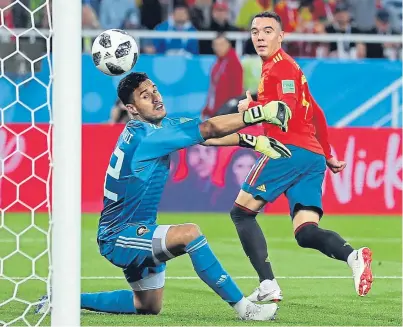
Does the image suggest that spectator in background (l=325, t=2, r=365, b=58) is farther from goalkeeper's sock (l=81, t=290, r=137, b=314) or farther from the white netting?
goalkeeper's sock (l=81, t=290, r=137, b=314)

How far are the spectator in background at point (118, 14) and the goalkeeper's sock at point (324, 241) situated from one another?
10211 mm

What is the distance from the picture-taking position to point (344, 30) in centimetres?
1753

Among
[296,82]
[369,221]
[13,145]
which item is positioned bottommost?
[369,221]

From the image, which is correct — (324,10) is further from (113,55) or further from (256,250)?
(113,55)

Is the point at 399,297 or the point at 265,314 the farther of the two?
the point at 399,297

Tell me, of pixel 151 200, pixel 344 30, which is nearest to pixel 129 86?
pixel 151 200

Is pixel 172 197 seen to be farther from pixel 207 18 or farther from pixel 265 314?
pixel 265 314

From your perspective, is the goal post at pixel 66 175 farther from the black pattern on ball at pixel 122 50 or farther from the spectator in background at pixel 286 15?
the spectator in background at pixel 286 15

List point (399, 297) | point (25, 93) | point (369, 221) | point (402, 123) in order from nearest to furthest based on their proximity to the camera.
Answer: point (399, 297), point (369, 221), point (25, 93), point (402, 123)

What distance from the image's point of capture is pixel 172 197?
1445cm

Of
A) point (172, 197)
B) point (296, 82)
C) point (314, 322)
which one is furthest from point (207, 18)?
point (314, 322)

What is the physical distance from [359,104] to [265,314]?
10.2 metres

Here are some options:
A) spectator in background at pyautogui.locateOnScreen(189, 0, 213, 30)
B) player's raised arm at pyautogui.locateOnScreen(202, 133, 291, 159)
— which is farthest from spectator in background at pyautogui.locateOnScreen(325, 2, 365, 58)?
player's raised arm at pyautogui.locateOnScreen(202, 133, 291, 159)

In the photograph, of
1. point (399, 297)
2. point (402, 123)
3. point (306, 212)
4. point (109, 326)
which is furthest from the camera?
point (402, 123)
